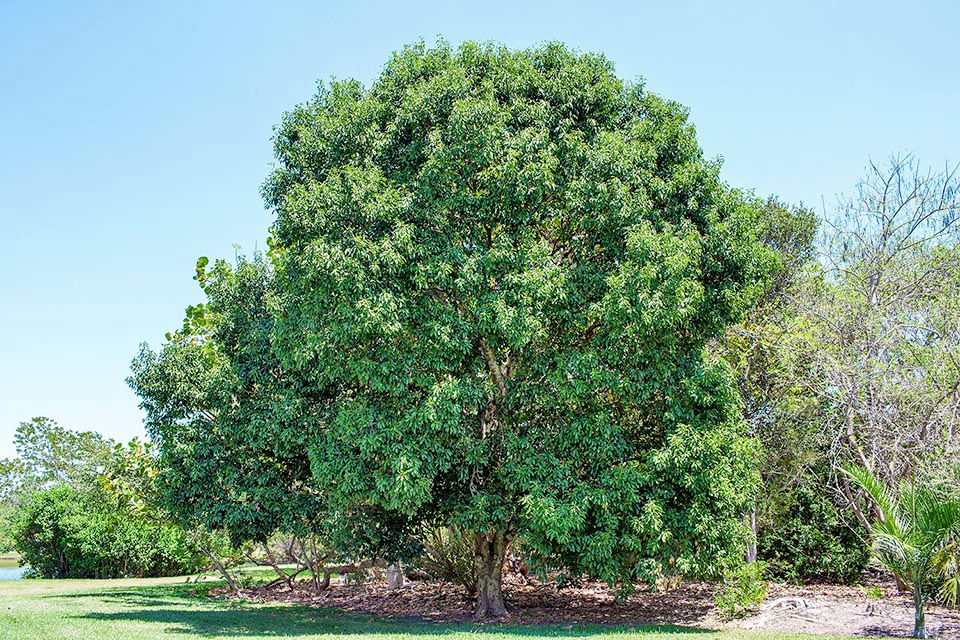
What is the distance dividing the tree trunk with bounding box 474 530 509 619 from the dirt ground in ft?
1.15

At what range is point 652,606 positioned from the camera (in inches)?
577

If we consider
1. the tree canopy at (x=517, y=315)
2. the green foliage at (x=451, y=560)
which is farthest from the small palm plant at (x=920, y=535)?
the green foliage at (x=451, y=560)

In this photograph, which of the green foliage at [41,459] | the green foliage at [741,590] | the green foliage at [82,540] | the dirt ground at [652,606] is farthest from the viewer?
the green foliage at [41,459]

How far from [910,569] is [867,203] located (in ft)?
27.5

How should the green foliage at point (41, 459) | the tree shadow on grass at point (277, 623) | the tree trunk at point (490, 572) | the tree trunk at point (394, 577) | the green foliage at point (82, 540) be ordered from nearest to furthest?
the tree shadow on grass at point (277, 623), the tree trunk at point (490, 572), the tree trunk at point (394, 577), the green foliage at point (82, 540), the green foliage at point (41, 459)

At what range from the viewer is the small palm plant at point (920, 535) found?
31.1 feet

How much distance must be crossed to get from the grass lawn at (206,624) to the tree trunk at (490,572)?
1273mm

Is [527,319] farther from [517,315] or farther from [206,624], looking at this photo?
[206,624]

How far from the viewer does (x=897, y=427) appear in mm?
13211

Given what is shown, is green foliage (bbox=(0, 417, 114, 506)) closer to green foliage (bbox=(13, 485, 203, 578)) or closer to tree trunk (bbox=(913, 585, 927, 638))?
green foliage (bbox=(13, 485, 203, 578))

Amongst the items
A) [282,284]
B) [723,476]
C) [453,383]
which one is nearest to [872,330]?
[723,476]

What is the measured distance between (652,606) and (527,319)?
26.0 ft

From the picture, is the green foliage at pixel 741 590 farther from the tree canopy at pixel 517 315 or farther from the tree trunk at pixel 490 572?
the tree trunk at pixel 490 572

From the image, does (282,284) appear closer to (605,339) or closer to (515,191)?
(515,191)
